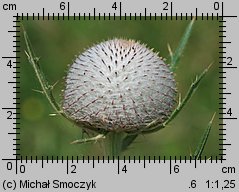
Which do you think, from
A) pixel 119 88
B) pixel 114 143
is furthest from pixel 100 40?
pixel 119 88

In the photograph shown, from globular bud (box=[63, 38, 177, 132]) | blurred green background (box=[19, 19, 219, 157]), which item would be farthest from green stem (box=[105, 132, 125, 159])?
blurred green background (box=[19, 19, 219, 157])

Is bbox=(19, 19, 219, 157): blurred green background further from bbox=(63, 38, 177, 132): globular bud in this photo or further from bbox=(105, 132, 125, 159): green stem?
bbox=(63, 38, 177, 132): globular bud

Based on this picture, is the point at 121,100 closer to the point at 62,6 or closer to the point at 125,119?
the point at 125,119

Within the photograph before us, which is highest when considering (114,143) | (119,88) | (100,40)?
(100,40)

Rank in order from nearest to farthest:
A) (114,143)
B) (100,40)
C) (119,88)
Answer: (119,88), (114,143), (100,40)

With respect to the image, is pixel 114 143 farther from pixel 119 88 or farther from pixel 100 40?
pixel 100 40

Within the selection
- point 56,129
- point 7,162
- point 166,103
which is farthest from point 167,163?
point 56,129

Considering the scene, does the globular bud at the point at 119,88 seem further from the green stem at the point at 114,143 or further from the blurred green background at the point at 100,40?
the blurred green background at the point at 100,40
